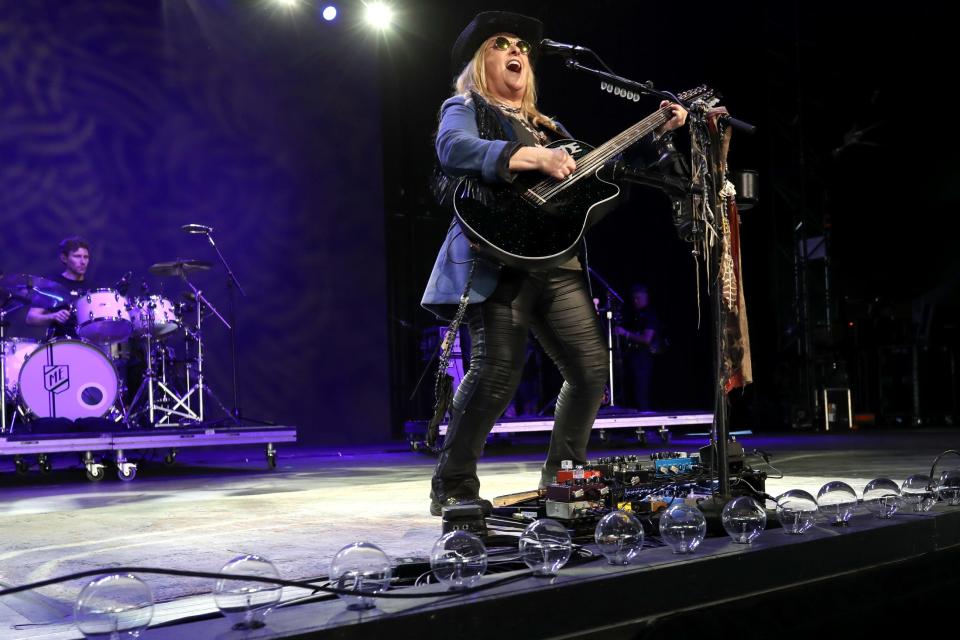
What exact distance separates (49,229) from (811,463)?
7333mm

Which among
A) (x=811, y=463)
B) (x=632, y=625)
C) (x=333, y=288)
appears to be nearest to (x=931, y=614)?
(x=632, y=625)

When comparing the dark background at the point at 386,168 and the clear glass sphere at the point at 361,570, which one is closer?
the clear glass sphere at the point at 361,570

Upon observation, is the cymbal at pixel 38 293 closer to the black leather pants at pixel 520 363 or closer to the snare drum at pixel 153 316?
the snare drum at pixel 153 316

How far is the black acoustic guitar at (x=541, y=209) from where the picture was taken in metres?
2.47

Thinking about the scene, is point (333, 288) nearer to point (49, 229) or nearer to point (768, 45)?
point (49, 229)

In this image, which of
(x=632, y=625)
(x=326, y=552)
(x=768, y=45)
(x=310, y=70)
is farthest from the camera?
(x=768, y=45)

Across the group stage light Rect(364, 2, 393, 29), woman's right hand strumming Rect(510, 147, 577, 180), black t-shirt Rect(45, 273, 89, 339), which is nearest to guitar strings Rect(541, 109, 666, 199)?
woman's right hand strumming Rect(510, 147, 577, 180)

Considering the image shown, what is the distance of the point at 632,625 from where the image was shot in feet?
5.16

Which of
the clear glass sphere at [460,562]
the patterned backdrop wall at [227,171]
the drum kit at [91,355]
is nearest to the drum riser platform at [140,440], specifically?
the drum kit at [91,355]

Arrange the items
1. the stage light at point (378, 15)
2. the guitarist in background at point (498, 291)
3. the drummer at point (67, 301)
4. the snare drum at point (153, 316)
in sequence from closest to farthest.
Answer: the guitarist in background at point (498, 291), the drummer at point (67, 301), the snare drum at point (153, 316), the stage light at point (378, 15)

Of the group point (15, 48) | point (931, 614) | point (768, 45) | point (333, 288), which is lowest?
point (931, 614)

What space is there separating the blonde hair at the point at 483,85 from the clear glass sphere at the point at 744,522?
149 cm

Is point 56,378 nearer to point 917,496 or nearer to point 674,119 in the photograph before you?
point 674,119

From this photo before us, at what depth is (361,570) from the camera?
1.51 m
